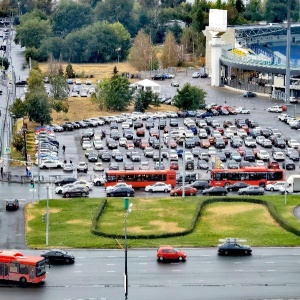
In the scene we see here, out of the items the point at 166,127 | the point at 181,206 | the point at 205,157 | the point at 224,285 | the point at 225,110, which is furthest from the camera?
the point at 225,110

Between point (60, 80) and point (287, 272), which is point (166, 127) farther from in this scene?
point (287, 272)

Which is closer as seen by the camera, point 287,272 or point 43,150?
point 287,272

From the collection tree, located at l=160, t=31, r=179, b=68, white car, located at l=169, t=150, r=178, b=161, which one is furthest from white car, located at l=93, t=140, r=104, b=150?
tree, located at l=160, t=31, r=179, b=68

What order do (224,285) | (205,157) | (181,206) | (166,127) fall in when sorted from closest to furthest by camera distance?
(224,285)
(181,206)
(205,157)
(166,127)

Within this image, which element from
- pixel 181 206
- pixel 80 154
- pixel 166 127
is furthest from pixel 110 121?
pixel 181 206

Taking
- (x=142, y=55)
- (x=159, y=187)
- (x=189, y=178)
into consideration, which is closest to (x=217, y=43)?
(x=142, y=55)

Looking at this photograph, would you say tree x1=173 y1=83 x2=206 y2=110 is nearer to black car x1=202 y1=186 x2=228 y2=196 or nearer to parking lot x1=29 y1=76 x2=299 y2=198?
parking lot x1=29 y1=76 x2=299 y2=198
